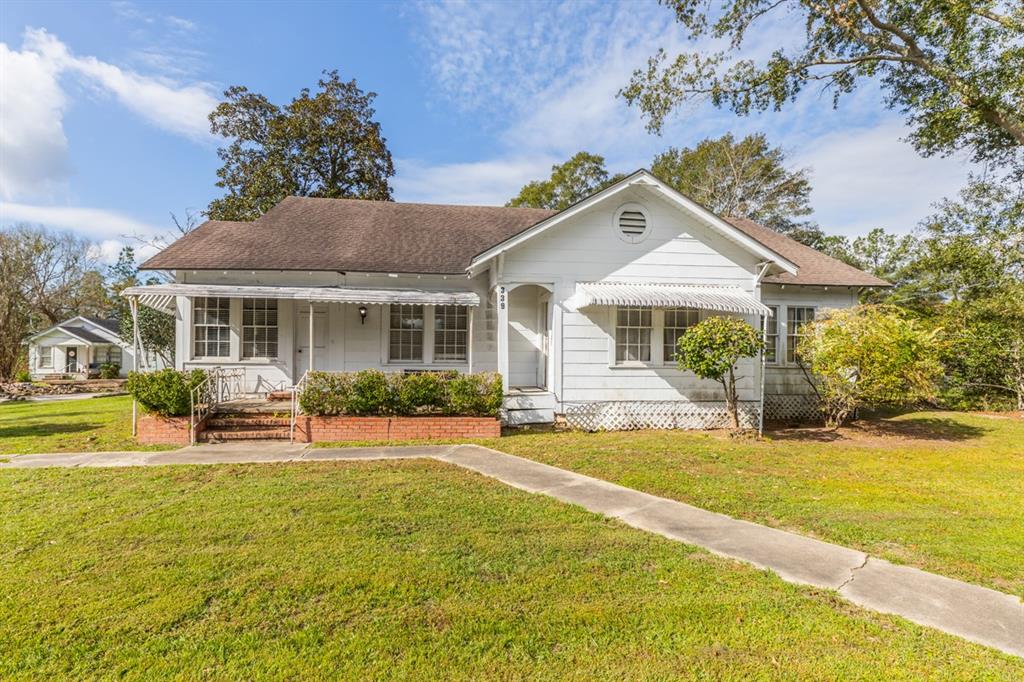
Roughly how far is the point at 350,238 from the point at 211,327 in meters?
4.45

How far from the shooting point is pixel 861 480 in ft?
25.4

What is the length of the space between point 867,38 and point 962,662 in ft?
60.3

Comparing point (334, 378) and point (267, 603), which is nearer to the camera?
point (267, 603)

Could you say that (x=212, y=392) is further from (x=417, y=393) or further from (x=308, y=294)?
(x=417, y=393)

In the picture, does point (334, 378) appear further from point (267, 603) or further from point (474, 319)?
point (267, 603)

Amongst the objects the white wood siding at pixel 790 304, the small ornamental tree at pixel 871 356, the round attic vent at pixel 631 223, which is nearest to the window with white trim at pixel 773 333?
the white wood siding at pixel 790 304

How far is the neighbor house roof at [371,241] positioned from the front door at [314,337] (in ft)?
4.26

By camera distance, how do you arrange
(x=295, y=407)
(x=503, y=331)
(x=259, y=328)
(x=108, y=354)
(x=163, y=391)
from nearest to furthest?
1. (x=163, y=391)
2. (x=295, y=407)
3. (x=503, y=331)
4. (x=259, y=328)
5. (x=108, y=354)

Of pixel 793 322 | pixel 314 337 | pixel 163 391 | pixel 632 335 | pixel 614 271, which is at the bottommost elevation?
pixel 163 391

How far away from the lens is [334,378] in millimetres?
10148

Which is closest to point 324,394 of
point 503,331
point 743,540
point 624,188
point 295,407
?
point 295,407

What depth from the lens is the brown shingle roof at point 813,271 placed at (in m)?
14.0

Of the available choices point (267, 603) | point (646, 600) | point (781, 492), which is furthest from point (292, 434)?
point (781, 492)

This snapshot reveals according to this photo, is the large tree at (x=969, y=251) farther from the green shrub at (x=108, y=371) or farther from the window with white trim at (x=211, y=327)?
the green shrub at (x=108, y=371)
